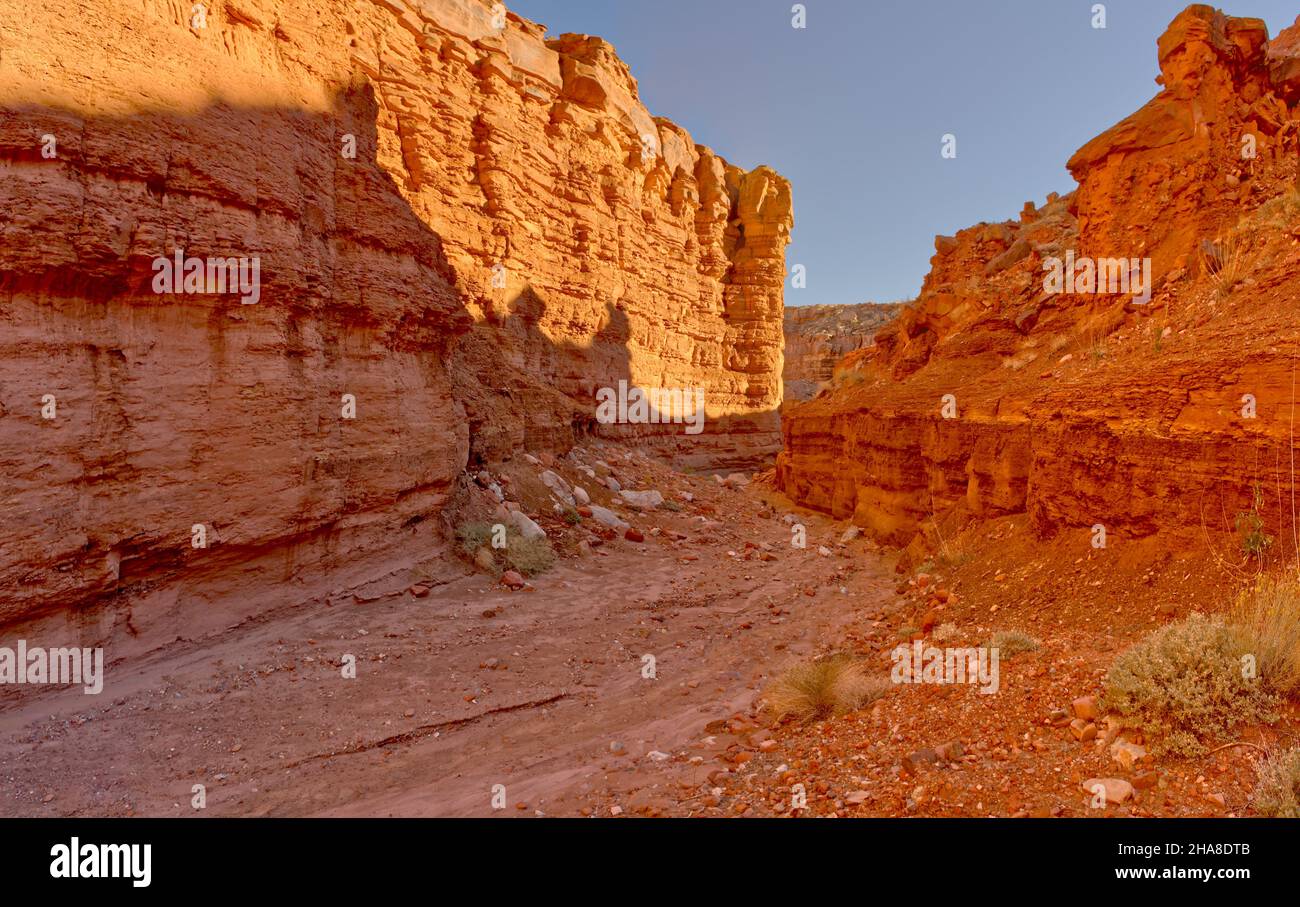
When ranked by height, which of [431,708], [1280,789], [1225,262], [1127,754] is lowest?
[431,708]

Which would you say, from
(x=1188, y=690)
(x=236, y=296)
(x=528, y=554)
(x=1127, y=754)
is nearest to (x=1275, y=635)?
(x=1188, y=690)

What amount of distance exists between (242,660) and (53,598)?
1.77 m

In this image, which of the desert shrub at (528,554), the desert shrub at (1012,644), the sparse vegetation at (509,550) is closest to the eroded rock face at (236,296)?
the sparse vegetation at (509,550)

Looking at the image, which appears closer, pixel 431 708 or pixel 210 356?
pixel 431 708

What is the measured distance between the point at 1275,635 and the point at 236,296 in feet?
32.3

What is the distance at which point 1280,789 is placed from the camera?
2.95 m

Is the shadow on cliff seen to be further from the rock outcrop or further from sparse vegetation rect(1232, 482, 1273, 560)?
the rock outcrop

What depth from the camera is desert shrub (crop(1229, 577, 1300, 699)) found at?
11.8 feet

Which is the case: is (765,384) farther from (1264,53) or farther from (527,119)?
(1264,53)

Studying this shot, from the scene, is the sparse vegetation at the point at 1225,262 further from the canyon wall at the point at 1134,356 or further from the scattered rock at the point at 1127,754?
the scattered rock at the point at 1127,754

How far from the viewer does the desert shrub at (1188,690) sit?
350cm

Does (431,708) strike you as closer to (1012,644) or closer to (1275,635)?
(1012,644)

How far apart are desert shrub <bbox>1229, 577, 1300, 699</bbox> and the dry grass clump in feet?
8.35

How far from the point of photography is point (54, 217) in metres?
5.86
